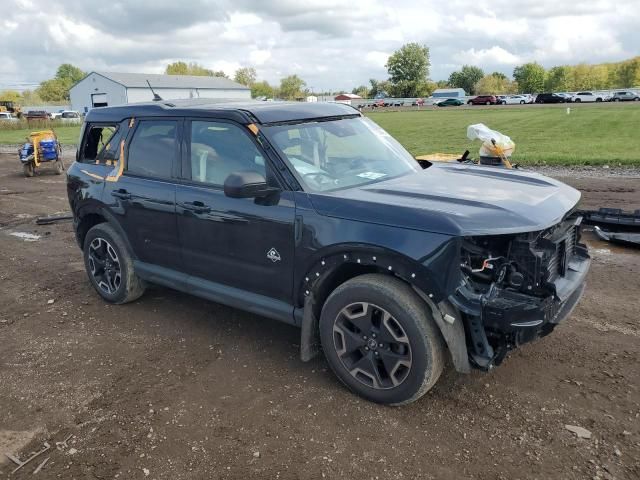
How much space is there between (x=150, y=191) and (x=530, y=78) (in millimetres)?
133292

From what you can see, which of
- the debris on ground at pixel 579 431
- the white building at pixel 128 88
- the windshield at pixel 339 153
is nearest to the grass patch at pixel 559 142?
the windshield at pixel 339 153

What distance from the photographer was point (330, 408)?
3494 mm

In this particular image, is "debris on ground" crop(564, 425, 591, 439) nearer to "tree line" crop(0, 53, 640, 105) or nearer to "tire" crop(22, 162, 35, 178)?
"tire" crop(22, 162, 35, 178)

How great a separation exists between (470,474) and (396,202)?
162cm

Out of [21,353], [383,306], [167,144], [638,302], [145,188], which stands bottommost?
[21,353]

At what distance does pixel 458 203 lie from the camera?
10.9ft

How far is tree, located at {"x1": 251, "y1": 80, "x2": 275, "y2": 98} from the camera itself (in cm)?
11549

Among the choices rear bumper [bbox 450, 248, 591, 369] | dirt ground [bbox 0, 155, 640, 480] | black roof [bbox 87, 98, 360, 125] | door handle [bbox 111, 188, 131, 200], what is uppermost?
black roof [bbox 87, 98, 360, 125]

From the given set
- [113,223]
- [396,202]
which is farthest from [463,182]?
[113,223]

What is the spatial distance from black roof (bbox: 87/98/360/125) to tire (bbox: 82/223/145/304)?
1139mm

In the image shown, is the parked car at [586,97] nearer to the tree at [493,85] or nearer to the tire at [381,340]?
the tree at [493,85]

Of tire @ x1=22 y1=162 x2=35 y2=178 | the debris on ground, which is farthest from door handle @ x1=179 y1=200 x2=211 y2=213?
tire @ x1=22 y1=162 x2=35 y2=178

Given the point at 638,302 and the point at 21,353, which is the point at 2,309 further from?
the point at 638,302

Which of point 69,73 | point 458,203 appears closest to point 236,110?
point 458,203
